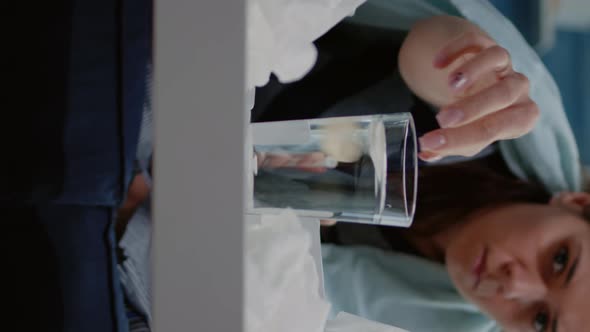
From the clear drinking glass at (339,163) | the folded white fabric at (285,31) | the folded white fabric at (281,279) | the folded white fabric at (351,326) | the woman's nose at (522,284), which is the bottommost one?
the woman's nose at (522,284)

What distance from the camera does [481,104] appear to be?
1.11ft

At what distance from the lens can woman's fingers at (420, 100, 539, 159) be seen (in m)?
0.34

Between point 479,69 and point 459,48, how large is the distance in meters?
0.04

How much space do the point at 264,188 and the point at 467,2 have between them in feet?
1.03

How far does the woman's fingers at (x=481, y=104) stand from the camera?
0.34m

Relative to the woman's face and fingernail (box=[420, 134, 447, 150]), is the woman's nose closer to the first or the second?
the woman's face

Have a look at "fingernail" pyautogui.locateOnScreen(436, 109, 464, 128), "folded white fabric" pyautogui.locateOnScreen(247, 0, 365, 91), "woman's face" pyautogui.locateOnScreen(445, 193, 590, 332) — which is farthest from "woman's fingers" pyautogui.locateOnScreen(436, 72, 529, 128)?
"woman's face" pyautogui.locateOnScreen(445, 193, 590, 332)

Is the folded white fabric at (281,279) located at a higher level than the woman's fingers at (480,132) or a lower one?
lower

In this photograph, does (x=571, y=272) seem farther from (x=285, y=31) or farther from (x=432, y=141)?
(x=285, y=31)

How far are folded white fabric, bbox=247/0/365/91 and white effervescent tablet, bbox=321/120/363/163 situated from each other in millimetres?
61

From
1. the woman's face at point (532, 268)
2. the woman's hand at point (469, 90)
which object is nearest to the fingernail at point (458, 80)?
the woman's hand at point (469, 90)

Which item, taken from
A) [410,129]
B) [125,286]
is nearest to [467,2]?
[410,129]

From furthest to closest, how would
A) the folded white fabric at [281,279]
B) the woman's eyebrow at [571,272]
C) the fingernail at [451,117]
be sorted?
the woman's eyebrow at [571,272]
the fingernail at [451,117]
the folded white fabric at [281,279]

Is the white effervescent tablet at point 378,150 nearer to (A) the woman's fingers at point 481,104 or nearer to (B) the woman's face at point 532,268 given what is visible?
(A) the woman's fingers at point 481,104
